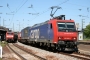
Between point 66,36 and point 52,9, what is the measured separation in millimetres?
10324

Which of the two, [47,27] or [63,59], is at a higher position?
[47,27]

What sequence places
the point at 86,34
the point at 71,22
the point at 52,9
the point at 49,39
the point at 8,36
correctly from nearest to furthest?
1. the point at 71,22
2. the point at 49,39
3. the point at 52,9
4. the point at 8,36
5. the point at 86,34

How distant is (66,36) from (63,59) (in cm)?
501

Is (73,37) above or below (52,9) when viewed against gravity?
below

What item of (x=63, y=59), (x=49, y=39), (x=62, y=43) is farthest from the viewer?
(x=49, y=39)

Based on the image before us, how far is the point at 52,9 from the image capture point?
99.7 ft

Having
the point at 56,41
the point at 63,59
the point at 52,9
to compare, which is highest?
the point at 52,9

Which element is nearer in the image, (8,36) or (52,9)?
(52,9)

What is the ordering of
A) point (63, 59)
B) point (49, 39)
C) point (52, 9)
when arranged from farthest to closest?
1. point (52, 9)
2. point (49, 39)
3. point (63, 59)

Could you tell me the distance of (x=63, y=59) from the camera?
15938 mm

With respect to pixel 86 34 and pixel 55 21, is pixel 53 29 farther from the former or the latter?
pixel 86 34

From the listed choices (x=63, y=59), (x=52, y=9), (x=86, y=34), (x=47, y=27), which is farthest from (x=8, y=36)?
(x=86, y=34)

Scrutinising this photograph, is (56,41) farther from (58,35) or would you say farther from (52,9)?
(52,9)

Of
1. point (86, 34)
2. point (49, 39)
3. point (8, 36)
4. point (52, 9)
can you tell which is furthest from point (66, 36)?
point (86, 34)
